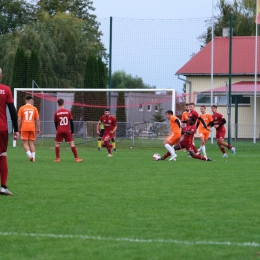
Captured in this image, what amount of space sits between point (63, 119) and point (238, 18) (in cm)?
3467

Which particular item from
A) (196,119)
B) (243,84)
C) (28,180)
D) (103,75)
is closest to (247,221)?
(28,180)

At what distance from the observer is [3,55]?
157 ft

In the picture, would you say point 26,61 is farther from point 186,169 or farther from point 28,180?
point 28,180

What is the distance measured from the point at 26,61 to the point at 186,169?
77.8 feet

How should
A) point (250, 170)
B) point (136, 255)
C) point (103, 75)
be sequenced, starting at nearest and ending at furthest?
1. point (136, 255)
2. point (250, 170)
3. point (103, 75)

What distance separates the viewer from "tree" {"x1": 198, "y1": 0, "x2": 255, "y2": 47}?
171 feet

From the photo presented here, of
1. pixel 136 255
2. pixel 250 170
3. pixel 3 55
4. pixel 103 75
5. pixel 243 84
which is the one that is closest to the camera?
pixel 136 255

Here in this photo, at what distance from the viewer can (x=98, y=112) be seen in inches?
1359

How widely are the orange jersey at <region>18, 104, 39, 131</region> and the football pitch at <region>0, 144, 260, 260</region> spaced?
584 cm

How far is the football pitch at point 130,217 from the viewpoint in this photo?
6.43m

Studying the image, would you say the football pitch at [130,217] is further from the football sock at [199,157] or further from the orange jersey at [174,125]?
the orange jersey at [174,125]

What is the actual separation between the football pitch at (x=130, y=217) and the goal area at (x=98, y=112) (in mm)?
17260

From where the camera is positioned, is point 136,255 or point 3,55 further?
point 3,55

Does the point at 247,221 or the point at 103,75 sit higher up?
the point at 103,75
